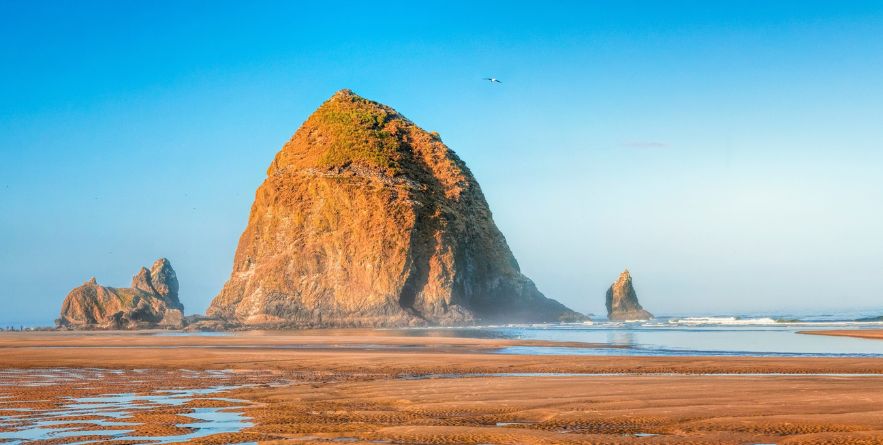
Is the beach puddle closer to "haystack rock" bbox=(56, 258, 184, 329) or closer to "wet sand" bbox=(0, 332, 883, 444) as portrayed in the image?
"wet sand" bbox=(0, 332, 883, 444)

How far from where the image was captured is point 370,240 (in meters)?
88.4

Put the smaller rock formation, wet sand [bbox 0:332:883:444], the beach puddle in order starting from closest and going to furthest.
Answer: wet sand [bbox 0:332:883:444] → the beach puddle → the smaller rock formation

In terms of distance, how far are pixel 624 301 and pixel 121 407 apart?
10581 cm

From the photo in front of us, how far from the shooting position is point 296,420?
37.0 ft

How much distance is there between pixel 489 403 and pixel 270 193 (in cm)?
8706

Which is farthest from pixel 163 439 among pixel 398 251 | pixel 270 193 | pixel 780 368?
pixel 270 193

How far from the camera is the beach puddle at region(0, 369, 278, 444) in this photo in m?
10.1

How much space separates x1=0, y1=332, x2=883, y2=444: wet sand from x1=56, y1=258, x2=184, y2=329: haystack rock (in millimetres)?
68099

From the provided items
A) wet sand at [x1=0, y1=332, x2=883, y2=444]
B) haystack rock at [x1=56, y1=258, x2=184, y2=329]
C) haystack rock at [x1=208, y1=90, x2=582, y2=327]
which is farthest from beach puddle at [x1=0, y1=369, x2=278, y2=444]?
haystack rock at [x1=56, y1=258, x2=184, y2=329]

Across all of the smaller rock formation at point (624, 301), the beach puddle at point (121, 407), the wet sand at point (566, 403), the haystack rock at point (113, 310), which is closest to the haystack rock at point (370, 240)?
the haystack rock at point (113, 310)

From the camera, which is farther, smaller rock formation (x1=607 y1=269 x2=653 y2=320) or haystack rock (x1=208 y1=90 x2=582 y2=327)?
smaller rock formation (x1=607 y1=269 x2=653 y2=320)

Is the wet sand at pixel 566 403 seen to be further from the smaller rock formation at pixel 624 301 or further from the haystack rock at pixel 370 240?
the smaller rock formation at pixel 624 301

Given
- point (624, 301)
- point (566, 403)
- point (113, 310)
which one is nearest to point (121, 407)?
point (566, 403)

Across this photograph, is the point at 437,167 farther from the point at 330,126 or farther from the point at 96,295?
the point at 96,295
